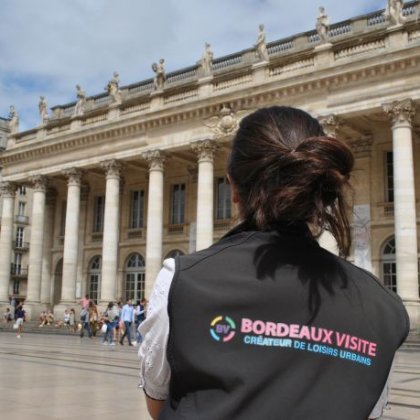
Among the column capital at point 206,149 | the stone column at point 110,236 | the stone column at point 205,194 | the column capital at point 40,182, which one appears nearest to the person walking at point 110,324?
the stone column at point 110,236

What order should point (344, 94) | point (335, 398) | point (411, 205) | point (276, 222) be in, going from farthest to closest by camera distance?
point (344, 94) < point (411, 205) < point (276, 222) < point (335, 398)

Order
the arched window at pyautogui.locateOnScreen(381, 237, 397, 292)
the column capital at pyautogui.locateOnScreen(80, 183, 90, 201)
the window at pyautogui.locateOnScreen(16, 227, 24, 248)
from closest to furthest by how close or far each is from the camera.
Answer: the arched window at pyautogui.locateOnScreen(381, 237, 397, 292), the column capital at pyautogui.locateOnScreen(80, 183, 90, 201), the window at pyautogui.locateOnScreen(16, 227, 24, 248)

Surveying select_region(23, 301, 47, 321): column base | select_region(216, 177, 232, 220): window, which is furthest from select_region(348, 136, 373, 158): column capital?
select_region(23, 301, 47, 321): column base

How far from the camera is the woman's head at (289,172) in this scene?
1.43m

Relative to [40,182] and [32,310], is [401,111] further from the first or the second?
[32,310]

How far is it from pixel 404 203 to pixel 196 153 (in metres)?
10.5

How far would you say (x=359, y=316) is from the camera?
1.42 m

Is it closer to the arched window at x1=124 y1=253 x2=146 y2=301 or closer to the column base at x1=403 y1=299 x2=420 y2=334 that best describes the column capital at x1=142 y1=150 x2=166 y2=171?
the arched window at x1=124 y1=253 x2=146 y2=301

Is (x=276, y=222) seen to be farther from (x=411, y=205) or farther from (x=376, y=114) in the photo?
(x=376, y=114)

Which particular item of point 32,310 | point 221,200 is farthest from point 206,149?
point 32,310

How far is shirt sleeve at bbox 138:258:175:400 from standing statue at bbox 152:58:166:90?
2786 centimetres

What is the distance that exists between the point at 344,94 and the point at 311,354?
870 inches

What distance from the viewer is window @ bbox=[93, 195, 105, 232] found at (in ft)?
114

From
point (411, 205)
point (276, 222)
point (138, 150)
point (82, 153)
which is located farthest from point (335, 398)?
point (82, 153)
